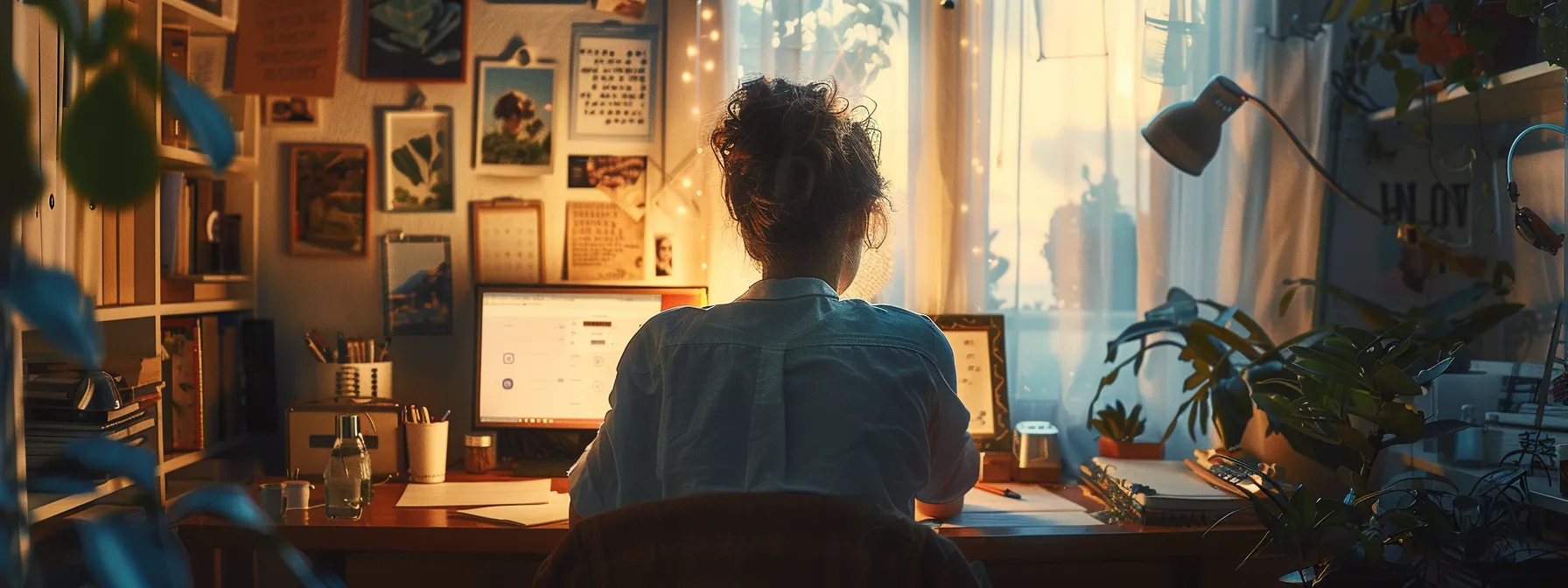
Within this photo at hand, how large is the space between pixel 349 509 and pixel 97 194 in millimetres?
1294

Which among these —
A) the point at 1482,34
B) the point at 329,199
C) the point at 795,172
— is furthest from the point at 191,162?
the point at 1482,34

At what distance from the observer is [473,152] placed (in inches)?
80.7

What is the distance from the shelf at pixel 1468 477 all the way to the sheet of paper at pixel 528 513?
4.41 feet

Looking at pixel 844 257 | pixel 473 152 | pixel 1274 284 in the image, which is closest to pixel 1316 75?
pixel 1274 284

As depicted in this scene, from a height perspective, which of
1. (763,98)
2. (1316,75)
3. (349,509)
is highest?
(1316,75)

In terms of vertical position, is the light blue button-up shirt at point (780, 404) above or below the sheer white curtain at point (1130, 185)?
below

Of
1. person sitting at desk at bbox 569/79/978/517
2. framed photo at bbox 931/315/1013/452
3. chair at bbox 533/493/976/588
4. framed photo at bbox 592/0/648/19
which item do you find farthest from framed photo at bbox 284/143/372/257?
chair at bbox 533/493/976/588

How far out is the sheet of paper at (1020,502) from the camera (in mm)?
1688

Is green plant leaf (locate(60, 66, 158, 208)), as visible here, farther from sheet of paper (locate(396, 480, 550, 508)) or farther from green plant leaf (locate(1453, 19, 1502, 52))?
green plant leaf (locate(1453, 19, 1502, 52))

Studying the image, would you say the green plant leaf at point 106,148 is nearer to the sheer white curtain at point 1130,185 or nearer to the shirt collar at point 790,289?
the shirt collar at point 790,289

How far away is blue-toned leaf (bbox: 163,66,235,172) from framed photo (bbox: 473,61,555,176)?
5.34 feet

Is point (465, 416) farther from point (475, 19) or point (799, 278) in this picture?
point (799, 278)

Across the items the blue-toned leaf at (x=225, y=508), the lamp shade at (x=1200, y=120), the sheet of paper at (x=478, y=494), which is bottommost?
the sheet of paper at (x=478, y=494)

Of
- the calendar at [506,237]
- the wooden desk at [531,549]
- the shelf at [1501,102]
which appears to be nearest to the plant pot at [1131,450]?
the wooden desk at [531,549]
